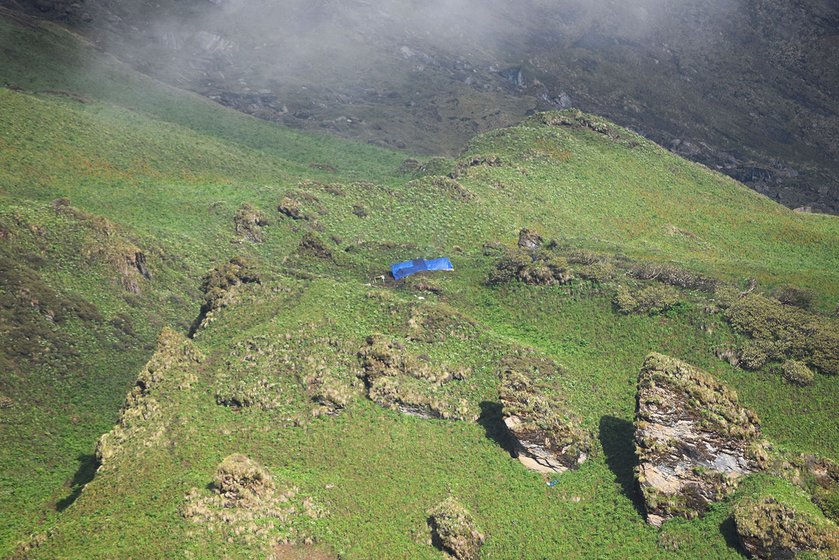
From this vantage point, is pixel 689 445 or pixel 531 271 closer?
pixel 689 445

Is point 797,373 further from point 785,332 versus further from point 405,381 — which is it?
point 405,381

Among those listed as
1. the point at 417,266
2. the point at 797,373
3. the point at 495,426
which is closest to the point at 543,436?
the point at 495,426

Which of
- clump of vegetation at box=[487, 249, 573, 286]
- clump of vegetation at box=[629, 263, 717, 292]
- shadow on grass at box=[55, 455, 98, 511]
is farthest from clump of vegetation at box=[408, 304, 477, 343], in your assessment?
shadow on grass at box=[55, 455, 98, 511]

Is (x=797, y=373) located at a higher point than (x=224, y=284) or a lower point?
higher

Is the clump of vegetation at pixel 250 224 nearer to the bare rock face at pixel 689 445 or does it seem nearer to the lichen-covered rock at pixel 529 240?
the lichen-covered rock at pixel 529 240

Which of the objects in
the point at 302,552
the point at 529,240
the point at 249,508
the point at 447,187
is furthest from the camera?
the point at 447,187

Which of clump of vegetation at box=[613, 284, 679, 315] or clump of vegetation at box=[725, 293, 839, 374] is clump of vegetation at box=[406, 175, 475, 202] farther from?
clump of vegetation at box=[725, 293, 839, 374]
